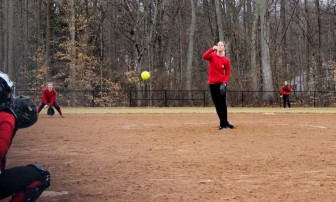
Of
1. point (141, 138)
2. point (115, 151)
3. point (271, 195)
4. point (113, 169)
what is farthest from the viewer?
point (141, 138)

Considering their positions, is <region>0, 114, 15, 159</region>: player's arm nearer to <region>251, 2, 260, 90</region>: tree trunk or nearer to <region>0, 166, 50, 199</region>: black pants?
<region>0, 166, 50, 199</region>: black pants

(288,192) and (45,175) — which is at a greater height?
(45,175)

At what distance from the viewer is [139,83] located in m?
37.8

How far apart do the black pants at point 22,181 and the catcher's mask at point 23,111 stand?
14.9 inches

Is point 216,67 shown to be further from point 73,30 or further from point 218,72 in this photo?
point 73,30

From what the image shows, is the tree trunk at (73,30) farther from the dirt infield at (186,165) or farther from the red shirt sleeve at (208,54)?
the red shirt sleeve at (208,54)

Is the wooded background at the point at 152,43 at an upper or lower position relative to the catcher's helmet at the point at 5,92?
upper

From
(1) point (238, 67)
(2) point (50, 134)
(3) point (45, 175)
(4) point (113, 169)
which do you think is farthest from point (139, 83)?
(3) point (45, 175)

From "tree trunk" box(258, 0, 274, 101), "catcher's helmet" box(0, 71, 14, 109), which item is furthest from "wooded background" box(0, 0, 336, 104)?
"catcher's helmet" box(0, 71, 14, 109)

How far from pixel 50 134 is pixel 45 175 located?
28.7 ft

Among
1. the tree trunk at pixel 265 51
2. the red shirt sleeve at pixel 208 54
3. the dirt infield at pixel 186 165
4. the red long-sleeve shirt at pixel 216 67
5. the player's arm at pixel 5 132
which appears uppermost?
the tree trunk at pixel 265 51

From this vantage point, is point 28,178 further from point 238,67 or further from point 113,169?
point 238,67

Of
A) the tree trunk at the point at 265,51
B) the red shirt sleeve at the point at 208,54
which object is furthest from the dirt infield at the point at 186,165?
the tree trunk at the point at 265,51

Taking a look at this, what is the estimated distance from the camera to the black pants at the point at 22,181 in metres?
3.83
